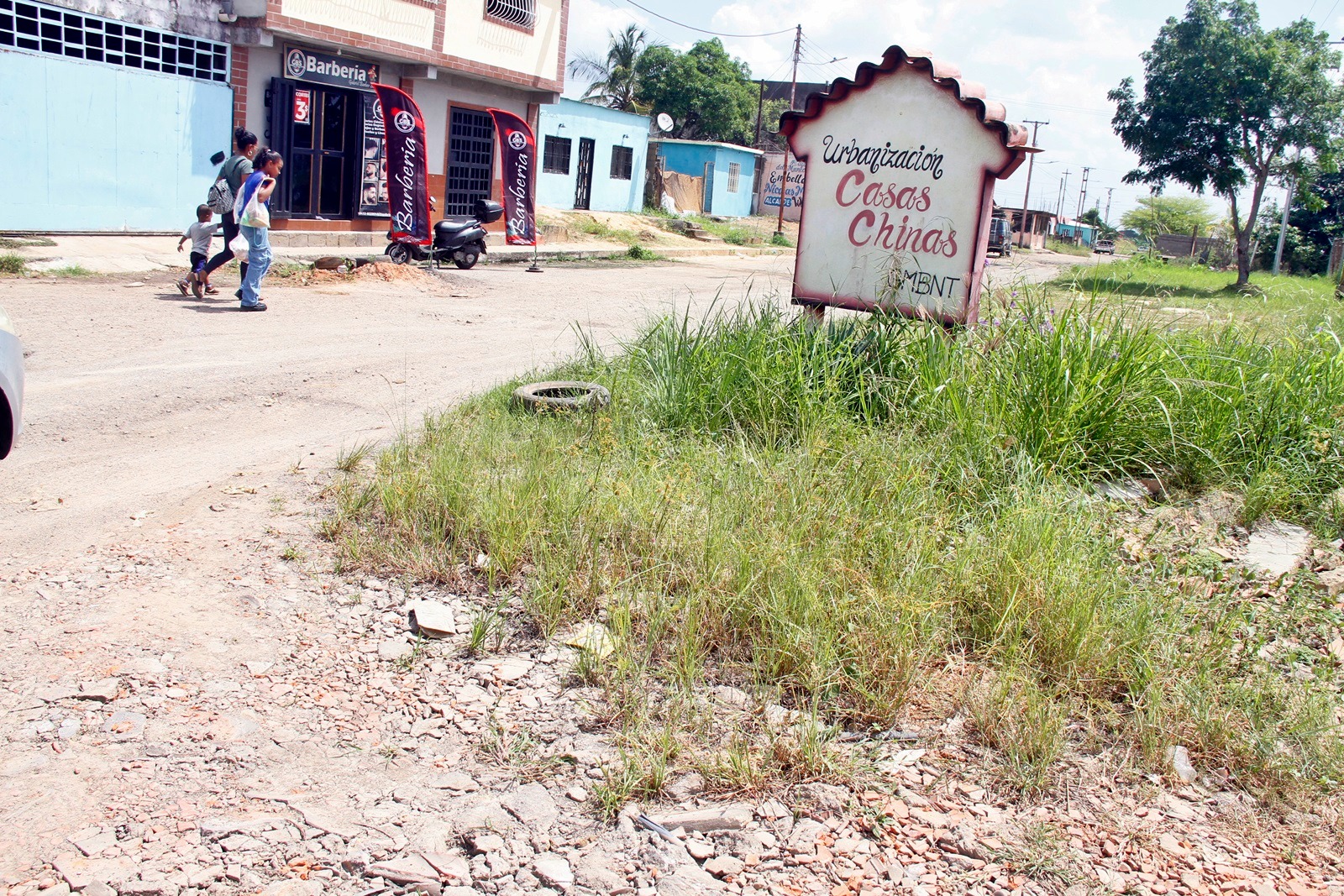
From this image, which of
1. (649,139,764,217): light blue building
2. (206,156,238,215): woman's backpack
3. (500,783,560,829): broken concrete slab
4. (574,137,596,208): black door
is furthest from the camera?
(649,139,764,217): light blue building

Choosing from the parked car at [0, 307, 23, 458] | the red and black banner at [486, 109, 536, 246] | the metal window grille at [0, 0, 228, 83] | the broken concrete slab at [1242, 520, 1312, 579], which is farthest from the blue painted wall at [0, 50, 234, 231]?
the broken concrete slab at [1242, 520, 1312, 579]

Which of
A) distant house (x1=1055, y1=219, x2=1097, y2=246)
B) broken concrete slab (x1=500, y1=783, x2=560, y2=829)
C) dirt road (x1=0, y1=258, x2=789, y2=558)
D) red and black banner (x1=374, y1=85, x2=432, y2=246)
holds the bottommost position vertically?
broken concrete slab (x1=500, y1=783, x2=560, y2=829)

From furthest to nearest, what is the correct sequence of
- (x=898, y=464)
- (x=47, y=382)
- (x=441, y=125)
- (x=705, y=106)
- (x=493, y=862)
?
(x=705, y=106) → (x=441, y=125) → (x=47, y=382) → (x=898, y=464) → (x=493, y=862)

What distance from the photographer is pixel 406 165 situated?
52.3 ft

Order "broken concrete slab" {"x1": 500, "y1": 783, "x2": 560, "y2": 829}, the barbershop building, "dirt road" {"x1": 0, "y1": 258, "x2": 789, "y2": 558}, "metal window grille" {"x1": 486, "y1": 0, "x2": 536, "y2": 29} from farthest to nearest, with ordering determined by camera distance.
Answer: "metal window grille" {"x1": 486, "y1": 0, "x2": 536, "y2": 29}, the barbershop building, "dirt road" {"x1": 0, "y1": 258, "x2": 789, "y2": 558}, "broken concrete slab" {"x1": 500, "y1": 783, "x2": 560, "y2": 829}

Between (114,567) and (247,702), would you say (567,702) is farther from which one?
(114,567)

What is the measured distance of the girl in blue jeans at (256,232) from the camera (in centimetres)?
1026

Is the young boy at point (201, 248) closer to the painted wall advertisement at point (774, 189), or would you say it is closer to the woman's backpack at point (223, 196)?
the woman's backpack at point (223, 196)

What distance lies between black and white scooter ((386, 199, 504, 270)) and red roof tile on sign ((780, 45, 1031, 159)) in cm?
997

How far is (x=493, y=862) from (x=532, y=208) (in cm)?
1653

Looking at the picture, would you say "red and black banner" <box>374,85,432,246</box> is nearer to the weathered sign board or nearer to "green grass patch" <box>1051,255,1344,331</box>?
"green grass patch" <box>1051,255,1344,331</box>

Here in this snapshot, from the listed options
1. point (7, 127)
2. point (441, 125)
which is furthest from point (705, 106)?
point (7, 127)

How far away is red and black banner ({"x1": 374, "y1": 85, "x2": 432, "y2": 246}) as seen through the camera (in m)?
15.9

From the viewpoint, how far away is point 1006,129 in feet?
19.9
